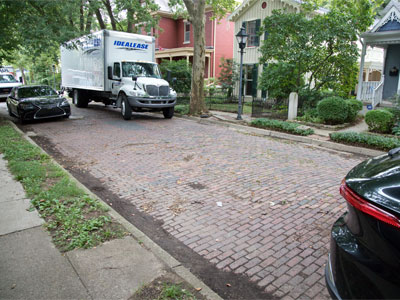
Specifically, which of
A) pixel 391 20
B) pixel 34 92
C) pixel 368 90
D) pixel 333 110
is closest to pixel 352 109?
pixel 333 110

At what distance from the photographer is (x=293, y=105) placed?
523 inches

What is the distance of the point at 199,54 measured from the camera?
15383 mm

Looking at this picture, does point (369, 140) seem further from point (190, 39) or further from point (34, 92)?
point (190, 39)

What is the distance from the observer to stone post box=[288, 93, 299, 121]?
13191 mm

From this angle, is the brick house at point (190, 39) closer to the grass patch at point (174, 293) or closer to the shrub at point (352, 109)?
the shrub at point (352, 109)

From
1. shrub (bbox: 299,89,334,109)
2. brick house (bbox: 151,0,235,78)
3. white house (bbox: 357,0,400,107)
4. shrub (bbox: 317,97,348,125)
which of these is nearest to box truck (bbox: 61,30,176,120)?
Answer: shrub (bbox: 299,89,334,109)

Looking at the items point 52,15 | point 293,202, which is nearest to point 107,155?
point 293,202

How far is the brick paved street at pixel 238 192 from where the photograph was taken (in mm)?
3432

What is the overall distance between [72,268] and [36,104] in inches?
460

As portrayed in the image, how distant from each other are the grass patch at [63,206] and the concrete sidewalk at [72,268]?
0.16 meters

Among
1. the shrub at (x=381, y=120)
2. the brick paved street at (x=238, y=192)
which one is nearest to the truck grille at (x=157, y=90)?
the brick paved street at (x=238, y=192)

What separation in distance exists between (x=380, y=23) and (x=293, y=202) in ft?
43.9

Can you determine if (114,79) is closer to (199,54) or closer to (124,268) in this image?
(199,54)

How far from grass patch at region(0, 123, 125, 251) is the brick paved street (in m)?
0.73
